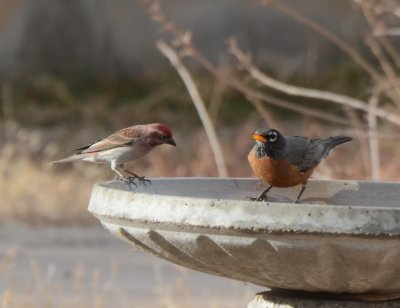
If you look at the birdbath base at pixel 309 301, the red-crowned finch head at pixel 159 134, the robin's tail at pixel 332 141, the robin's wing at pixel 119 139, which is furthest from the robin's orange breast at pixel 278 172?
the robin's wing at pixel 119 139

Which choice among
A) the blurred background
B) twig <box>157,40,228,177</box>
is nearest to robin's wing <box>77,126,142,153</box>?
twig <box>157,40,228,177</box>

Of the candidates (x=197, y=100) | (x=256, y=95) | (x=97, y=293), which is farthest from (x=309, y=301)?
(x=97, y=293)

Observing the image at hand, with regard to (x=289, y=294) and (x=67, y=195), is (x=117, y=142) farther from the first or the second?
(x=67, y=195)

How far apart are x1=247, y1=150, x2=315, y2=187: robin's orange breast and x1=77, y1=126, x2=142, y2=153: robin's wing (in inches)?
36.2

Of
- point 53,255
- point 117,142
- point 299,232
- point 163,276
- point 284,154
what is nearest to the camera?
point 299,232

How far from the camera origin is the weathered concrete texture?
2156 millimetres

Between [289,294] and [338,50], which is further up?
Answer: [338,50]

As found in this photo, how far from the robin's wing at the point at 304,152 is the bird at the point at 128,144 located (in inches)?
27.7

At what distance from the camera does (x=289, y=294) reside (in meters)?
2.71

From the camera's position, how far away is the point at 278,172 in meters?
2.90

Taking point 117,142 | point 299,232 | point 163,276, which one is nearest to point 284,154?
point 299,232

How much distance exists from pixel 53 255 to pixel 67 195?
1380 mm

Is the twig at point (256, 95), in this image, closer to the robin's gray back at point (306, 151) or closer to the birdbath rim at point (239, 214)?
the robin's gray back at point (306, 151)

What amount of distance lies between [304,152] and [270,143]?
0.49ft
